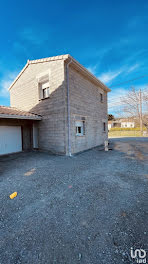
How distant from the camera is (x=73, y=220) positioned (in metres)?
1.95

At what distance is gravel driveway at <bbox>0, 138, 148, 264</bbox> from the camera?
1410 millimetres

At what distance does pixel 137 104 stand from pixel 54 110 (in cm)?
2180

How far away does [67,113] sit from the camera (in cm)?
659

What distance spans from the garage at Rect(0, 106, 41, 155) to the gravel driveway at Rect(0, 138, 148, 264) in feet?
16.1

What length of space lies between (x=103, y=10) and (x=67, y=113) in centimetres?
758

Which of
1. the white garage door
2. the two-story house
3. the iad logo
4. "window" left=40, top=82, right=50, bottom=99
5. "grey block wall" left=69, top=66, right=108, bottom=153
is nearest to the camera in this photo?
the iad logo

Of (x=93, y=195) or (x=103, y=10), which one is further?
(x=103, y=10)

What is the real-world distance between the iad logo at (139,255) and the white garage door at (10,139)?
832 centimetres

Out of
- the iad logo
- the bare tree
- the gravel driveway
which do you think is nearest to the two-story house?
the gravel driveway

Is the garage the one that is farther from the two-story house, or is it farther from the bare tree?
the bare tree

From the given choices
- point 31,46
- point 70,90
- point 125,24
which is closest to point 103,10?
point 125,24

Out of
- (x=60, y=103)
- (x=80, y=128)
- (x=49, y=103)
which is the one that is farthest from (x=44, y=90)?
(x=80, y=128)

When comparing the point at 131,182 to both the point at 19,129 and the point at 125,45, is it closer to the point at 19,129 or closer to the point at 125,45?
the point at 19,129

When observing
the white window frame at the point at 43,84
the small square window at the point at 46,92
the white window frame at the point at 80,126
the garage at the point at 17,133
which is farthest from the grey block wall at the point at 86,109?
the garage at the point at 17,133
